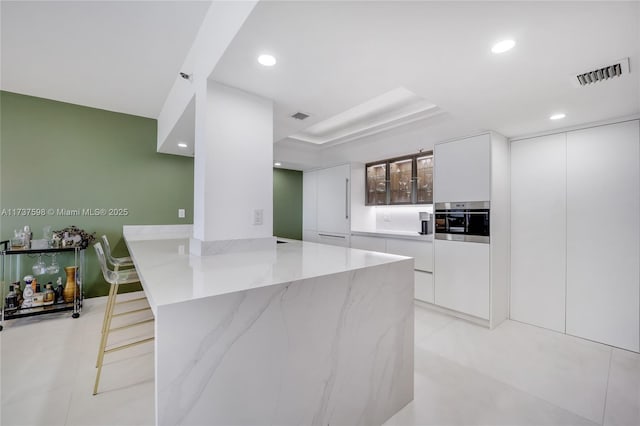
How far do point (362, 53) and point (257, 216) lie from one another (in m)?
1.31

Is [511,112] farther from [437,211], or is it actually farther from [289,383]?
[289,383]

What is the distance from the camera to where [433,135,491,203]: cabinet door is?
285 centimetres

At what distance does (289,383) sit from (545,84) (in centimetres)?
246

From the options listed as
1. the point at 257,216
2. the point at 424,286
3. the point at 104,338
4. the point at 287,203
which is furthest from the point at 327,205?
the point at 104,338

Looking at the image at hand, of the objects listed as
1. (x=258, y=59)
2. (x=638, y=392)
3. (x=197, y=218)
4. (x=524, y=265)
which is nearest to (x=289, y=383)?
(x=197, y=218)

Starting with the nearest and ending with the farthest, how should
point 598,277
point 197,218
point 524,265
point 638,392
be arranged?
1. point 638,392
2. point 197,218
3. point 598,277
4. point 524,265

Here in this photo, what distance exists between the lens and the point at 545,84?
1.87 meters

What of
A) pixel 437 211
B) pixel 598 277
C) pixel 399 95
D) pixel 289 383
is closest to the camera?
pixel 289 383

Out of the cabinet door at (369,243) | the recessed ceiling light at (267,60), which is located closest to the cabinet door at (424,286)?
the cabinet door at (369,243)

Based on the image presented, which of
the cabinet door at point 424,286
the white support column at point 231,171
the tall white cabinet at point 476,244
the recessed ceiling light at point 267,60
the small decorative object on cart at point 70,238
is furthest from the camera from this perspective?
the cabinet door at point 424,286

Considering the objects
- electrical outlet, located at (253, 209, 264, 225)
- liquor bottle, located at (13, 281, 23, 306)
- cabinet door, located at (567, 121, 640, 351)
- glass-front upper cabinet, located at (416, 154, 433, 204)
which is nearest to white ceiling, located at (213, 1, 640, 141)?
cabinet door, located at (567, 121, 640, 351)

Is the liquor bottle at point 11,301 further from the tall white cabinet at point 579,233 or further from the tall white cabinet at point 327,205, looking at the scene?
the tall white cabinet at point 579,233

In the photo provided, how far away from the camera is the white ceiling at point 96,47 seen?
1.77 m

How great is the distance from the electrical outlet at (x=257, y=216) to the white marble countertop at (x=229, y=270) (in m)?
0.23
